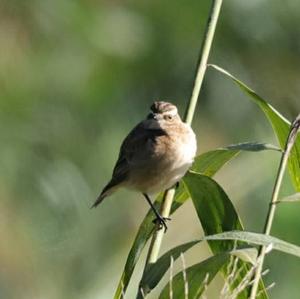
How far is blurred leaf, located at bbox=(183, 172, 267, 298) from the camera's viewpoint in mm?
2299

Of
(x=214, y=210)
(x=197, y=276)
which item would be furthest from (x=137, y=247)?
(x=197, y=276)

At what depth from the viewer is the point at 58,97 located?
712cm

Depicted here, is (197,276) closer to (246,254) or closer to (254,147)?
(246,254)

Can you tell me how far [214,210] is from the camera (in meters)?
2.33

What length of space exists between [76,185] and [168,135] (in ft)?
10.6

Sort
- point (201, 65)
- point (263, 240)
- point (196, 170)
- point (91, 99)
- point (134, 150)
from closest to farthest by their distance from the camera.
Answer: point (263, 240) → point (201, 65) → point (196, 170) → point (134, 150) → point (91, 99)

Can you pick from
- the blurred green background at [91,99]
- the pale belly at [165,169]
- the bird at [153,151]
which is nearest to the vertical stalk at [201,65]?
the pale belly at [165,169]

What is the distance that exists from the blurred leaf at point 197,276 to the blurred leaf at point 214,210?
24 cm

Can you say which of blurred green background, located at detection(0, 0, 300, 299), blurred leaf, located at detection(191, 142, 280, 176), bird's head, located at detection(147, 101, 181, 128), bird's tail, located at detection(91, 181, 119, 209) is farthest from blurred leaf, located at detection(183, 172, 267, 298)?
blurred green background, located at detection(0, 0, 300, 299)

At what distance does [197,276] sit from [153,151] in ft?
4.94

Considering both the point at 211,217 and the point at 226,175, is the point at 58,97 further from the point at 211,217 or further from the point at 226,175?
the point at 211,217

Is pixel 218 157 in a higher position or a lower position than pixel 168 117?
higher

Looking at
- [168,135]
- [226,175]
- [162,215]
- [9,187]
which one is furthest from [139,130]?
[9,187]

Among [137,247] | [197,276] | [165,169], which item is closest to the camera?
[197,276]
